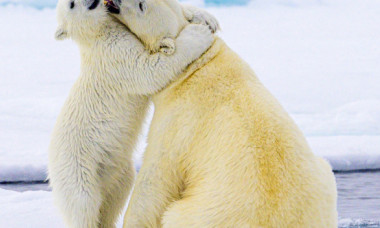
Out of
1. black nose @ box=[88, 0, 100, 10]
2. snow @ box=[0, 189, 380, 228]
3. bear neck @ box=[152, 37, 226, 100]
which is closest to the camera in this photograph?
bear neck @ box=[152, 37, 226, 100]

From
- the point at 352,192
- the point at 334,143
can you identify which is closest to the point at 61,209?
the point at 352,192

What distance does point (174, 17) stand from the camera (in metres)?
2.87

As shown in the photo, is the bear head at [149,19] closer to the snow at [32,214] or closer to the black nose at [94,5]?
the black nose at [94,5]

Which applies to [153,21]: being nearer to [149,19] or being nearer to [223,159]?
[149,19]

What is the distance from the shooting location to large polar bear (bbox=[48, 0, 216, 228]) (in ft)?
9.36

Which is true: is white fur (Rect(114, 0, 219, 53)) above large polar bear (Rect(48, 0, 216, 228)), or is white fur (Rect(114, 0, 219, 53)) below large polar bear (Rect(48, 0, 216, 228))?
above

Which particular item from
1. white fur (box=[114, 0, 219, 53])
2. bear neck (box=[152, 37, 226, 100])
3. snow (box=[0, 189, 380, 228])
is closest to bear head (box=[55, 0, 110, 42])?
white fur (box=[114, 0, 219, 53])

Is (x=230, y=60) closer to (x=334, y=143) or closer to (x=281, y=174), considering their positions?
(x=281, y=174)

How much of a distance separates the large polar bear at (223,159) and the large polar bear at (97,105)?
10 cm

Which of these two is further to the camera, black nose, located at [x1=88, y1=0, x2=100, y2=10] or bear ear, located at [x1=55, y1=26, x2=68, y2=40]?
Result: bear ear, located at [x1=55, y1=26, x2=68, y2=40]

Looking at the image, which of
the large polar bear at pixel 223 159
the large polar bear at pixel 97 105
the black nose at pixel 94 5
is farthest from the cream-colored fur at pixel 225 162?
the black nose at pixel 94 5

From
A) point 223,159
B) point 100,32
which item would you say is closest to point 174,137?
point 223,159

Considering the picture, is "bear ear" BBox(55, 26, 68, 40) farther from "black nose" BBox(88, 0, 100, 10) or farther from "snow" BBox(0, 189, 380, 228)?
"snow" BBox(0, 189, 380, 228)

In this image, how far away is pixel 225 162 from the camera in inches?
97.5
